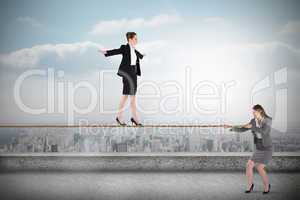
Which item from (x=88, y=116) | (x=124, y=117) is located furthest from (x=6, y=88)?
(x=124, y=117)

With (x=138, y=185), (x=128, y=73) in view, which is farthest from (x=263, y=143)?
(x=128, y=73)

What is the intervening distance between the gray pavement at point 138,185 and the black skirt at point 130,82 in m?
1.15

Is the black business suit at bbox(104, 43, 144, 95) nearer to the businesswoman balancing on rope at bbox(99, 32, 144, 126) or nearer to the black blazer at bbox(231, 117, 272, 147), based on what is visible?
the businesswoman balancing on rope at bbox(99, 32, 144, 126)

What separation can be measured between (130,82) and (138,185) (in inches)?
61.1

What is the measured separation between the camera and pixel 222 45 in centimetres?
532

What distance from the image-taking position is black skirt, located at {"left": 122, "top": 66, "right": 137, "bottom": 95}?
15.8ft

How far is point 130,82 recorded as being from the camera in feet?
15.9

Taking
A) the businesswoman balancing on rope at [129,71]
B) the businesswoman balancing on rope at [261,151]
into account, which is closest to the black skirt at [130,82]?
the businesswoman balancing on rope at [129,71]

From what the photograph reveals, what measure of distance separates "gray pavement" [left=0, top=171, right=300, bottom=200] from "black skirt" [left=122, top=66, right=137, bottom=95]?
3.77ft

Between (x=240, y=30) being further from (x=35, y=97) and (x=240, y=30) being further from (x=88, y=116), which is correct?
(x=35, y=97)

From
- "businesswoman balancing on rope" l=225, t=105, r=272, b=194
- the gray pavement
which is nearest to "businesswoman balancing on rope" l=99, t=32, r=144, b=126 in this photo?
the gray pavement

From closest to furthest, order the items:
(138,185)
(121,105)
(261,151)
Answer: (261,151)
(138,185)
(121,105)

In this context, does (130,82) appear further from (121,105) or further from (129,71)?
(121,105)

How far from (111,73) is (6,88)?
1.68 m
